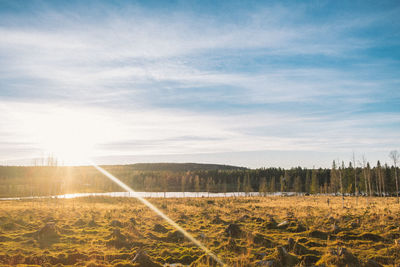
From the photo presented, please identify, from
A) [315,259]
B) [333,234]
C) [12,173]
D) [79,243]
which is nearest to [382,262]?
[315,259]

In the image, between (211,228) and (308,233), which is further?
(211,228)

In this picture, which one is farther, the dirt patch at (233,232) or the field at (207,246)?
the dirt patch at (233,232)

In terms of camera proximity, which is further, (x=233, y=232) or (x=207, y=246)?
(x=233, y=232)

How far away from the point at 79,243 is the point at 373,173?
10734cm

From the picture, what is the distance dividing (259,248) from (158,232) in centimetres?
818

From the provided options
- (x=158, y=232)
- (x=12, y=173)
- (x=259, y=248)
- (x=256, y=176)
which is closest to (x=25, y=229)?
(x=158, y=232)

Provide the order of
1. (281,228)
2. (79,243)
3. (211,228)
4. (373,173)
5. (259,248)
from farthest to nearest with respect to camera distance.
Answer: (373,173), (211,228), (281,228), (79,243), (259,248)

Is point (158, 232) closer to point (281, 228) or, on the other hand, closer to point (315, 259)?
point (281, 228)

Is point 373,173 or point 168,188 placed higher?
point 373,173

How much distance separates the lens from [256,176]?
15512 cm

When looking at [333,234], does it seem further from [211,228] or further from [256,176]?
[256,176]

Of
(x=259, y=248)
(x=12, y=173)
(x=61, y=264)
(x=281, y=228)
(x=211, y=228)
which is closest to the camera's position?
(x=61, y=264)

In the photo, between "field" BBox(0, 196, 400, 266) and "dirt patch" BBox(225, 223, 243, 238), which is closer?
"field" BBox(0, 196, 400, 266)

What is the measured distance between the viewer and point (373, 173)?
95.1 metres
